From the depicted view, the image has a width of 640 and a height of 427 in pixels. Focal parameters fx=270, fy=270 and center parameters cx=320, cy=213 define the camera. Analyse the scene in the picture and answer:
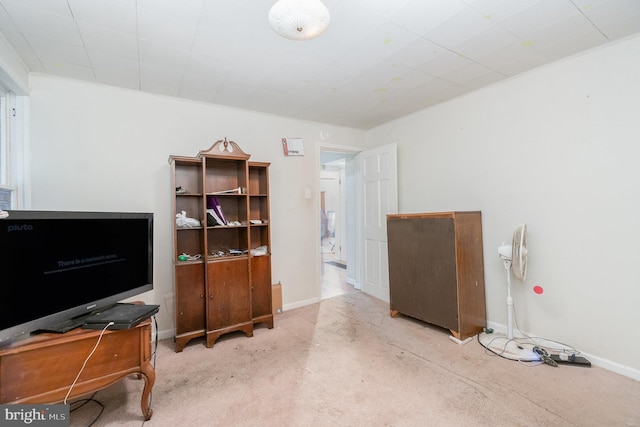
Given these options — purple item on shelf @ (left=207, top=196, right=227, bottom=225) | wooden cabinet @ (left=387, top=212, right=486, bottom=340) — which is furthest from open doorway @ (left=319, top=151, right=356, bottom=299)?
purple item on shelf @ (left=207, top=196, right=227, bottom=225)

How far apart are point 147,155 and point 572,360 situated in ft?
13.4

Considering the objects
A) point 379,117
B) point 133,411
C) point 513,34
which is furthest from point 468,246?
point 133,411

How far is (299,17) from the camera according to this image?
4.16ft

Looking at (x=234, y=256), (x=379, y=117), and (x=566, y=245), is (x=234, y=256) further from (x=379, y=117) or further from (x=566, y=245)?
(x=566, y=245)

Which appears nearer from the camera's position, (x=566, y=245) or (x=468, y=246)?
(x=566, y=245)

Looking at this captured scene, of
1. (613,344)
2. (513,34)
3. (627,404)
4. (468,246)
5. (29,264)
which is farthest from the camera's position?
(468,246)

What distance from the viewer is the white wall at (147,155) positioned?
7.52 ft

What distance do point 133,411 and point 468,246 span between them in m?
2.95

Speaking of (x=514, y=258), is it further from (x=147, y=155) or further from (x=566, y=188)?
(x=147, y=155)

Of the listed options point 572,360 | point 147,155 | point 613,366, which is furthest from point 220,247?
point 613,366

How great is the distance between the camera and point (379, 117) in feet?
11.8

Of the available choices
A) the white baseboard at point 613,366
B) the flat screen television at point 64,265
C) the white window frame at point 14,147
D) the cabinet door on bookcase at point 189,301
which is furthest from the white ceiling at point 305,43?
the white baseboard at point 613,366

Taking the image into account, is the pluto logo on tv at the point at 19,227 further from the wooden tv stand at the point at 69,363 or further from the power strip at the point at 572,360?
the power strip at the point at 572,360

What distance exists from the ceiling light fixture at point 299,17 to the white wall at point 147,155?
1.95 meters
